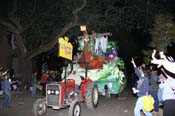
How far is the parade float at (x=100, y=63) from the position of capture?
15491mm

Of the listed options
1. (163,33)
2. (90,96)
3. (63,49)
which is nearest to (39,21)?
(163,33)

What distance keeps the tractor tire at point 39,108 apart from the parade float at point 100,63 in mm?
A: 3548

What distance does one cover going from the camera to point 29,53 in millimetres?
22484

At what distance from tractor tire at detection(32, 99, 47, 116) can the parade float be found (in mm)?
3548

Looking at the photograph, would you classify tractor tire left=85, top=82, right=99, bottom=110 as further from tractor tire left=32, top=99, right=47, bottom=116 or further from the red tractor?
tractor tire left=32, top=99, right=47, bottom=116

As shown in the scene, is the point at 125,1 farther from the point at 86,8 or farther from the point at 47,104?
Answer: the point at 47,104

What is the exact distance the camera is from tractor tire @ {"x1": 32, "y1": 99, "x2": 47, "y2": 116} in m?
11.6

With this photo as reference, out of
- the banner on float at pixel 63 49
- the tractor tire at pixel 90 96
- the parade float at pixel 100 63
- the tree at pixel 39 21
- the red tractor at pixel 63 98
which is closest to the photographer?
the banner on float at pixel 63 49

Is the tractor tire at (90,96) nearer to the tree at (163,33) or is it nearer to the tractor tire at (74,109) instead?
the tractor tire at (74,109)

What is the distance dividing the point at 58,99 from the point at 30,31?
11964mm

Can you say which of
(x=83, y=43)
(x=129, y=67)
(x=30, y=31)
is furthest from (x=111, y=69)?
(x=129, y=67)

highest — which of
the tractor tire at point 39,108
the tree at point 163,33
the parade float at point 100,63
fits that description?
the tree at point 163,33

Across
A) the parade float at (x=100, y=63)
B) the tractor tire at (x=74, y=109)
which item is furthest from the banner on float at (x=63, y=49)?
the parade float at (x=100, y=63)

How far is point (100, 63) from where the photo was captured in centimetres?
1561
